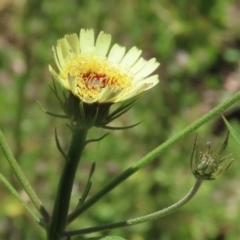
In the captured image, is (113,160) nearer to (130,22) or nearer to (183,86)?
(183,86)

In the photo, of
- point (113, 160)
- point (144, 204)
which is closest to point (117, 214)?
point (144, 204)

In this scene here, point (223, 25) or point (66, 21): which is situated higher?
point (66, 21)

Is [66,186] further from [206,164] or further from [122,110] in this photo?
[206,164]

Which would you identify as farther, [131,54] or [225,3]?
[225,3]

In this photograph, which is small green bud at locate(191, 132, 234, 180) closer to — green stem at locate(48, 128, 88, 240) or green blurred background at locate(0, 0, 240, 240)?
green stem at locate(48, 128, 88, 240)

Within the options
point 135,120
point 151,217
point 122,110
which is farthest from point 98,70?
point 135,120

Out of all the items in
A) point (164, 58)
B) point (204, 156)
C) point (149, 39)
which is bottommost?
point (204, 156)

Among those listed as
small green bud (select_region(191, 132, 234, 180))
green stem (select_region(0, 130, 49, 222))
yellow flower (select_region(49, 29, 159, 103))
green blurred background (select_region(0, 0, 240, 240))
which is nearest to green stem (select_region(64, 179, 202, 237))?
small green bud (select_region(191, 132, 234, 180))

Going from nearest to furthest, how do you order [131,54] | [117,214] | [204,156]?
1. [204,156]
2. [131,54]
3. [117,214]
